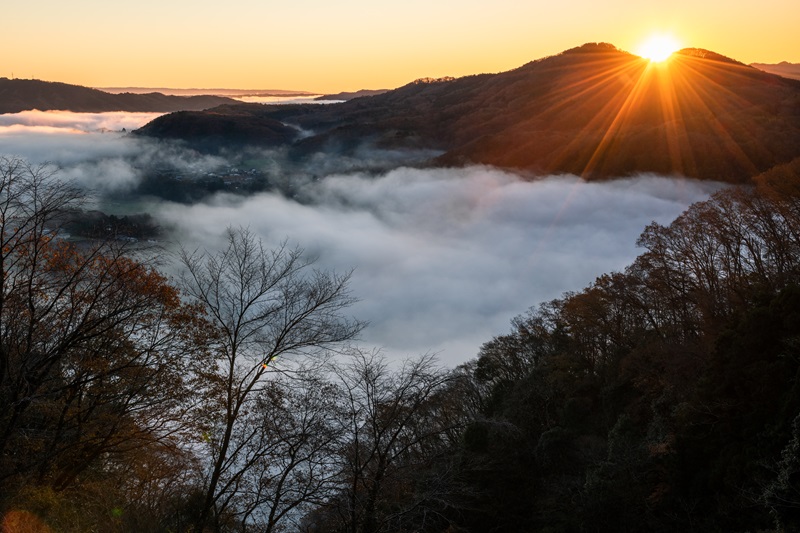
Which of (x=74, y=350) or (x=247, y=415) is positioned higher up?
(x=74, y=350)

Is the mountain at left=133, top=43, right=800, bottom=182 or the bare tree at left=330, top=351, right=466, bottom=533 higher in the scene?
the mountain at left=133, top=43, right=800, bottom=182

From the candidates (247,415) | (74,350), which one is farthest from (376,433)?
(74,350)

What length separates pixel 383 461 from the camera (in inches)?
485

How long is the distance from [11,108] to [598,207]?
159 meters

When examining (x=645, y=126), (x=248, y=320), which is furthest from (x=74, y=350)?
(x=645, y=126)

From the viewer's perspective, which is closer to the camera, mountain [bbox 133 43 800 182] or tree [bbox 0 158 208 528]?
tree [bbox 0 158 208 528]

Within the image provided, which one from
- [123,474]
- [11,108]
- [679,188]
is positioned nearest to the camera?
[123,474]

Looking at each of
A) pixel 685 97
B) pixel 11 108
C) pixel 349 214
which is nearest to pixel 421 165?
pixel 349 214

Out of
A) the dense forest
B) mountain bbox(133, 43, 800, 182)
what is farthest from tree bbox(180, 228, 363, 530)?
mountain bbox(133, 43, 800, 182)

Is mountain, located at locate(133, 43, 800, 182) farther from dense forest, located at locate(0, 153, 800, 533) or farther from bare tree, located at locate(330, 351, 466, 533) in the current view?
bare tree, located at locate(330, 351, 466, 533)

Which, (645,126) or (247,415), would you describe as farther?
(645,126)

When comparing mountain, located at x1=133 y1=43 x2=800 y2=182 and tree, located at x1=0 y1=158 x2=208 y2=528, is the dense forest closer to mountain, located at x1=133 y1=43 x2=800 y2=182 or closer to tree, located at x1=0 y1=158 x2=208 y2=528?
tree, located at x1=0 y1=158 x2=208 y2=528

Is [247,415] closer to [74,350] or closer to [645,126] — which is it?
[74,350]

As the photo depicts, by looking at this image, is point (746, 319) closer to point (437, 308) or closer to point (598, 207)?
point (437, 308)
